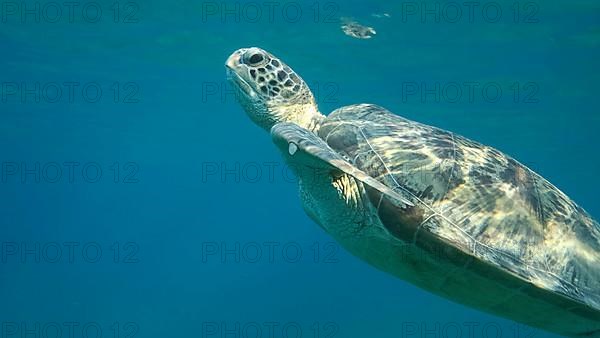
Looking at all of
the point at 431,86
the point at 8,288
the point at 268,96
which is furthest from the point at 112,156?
the point at 268,96

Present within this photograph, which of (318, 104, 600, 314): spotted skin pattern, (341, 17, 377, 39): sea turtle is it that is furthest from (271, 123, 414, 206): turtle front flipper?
(341, 17, 377, 39): sea turtle

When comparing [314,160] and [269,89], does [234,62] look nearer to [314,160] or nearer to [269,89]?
[269,89]

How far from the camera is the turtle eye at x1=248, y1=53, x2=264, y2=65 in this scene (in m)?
5.46

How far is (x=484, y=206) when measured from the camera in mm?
4113

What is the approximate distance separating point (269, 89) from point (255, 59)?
1.21 ft

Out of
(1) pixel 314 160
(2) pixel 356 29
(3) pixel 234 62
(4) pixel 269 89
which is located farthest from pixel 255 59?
(2) pixel 356 29

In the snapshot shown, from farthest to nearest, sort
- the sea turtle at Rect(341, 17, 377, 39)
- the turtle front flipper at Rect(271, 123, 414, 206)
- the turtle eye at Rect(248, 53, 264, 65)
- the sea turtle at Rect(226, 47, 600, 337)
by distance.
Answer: the sea turtle at Rect(341, 17, 377, 39) → the turtle eye at Rect(248, 53, 264, 65) → the sea turtle at Rect(226, 47, 600, 337) → the turtle front flipper at Rect(271, 123, 414, 206)

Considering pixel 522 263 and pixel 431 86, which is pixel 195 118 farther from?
pixel 522 263

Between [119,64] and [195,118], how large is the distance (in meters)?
12.3

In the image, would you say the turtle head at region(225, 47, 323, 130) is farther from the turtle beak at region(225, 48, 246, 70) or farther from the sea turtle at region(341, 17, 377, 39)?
the sea turtle at region(341, 17, 377, 39)

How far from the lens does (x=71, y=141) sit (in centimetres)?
4128

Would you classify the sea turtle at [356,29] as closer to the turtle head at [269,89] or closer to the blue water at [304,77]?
the blue water at [304,77]

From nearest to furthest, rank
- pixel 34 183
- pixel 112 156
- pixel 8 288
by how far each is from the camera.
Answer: pixel 8 288 → pixel 112 156 → pixel 34 183

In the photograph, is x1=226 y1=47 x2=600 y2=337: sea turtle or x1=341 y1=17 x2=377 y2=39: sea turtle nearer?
x1=226 y1=47 x2=600 y2=337: sea turtle
